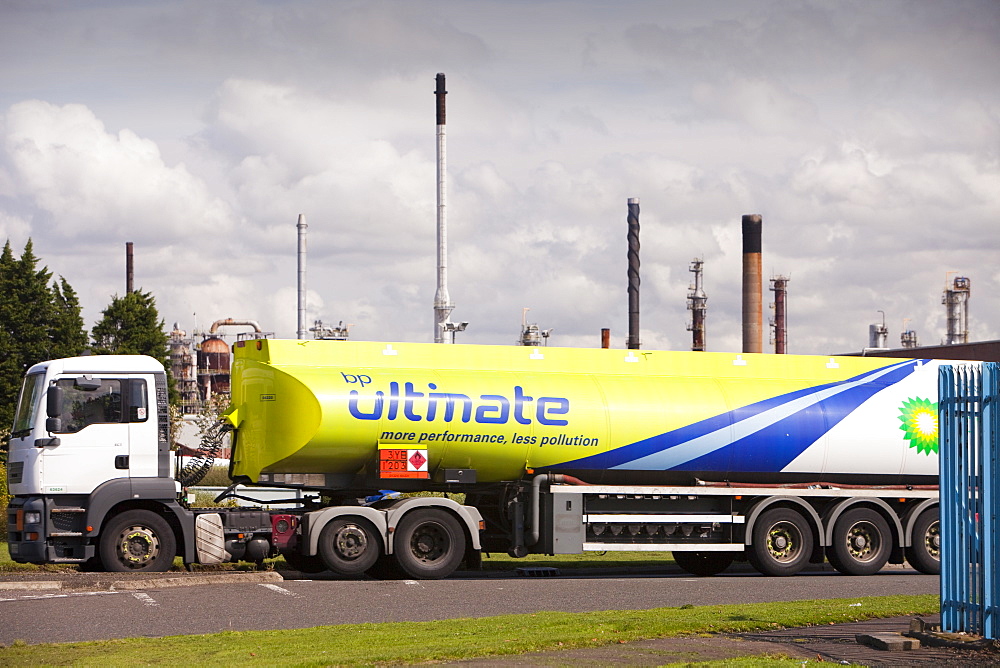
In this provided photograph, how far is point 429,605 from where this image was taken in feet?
53.2

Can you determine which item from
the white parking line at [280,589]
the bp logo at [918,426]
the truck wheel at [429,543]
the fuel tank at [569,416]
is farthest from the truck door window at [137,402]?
the bp logo at [918,426]

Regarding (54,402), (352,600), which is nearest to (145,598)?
(352,600)

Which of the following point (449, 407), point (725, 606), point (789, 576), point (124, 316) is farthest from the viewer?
point (124, 316)

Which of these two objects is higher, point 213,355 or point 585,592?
point 213,355

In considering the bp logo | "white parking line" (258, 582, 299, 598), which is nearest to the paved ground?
"white parking line" (258, 582, 299, 598)

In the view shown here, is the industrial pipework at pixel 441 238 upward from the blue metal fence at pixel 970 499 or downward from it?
upward

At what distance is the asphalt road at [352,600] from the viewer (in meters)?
14.2

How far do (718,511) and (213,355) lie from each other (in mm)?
74413

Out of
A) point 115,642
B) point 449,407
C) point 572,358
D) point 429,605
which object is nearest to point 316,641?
point 115,642

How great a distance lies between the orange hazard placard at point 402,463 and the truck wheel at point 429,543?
60 cm

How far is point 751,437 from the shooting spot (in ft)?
71.9

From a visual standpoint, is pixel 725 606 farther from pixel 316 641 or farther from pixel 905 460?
pixel 905 460

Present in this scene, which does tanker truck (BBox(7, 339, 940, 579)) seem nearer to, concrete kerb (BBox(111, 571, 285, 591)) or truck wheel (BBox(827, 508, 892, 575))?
truck wheel (BBox(827, 508, 892, 575))

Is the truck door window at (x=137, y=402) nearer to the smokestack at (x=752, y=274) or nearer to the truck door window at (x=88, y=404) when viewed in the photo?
the truck door window at (x=88, y=404)
